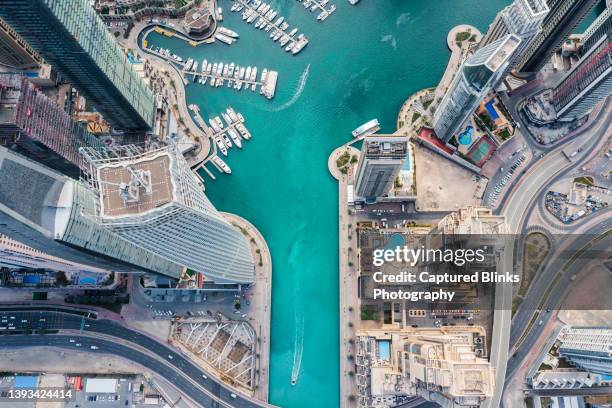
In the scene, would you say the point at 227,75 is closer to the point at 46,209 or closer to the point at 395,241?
the point at 395,241

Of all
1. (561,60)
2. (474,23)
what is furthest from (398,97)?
(561,60)

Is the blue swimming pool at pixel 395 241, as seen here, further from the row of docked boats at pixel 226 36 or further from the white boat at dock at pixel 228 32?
→ the white boat at dock at pixel 228 32

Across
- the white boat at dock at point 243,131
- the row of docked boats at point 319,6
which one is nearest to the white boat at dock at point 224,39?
the row of docked boats at point 319,6

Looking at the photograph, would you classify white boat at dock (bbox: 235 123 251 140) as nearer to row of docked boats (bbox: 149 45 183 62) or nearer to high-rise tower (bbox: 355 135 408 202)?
row of docked boats (bbox: 149 45 183 62)

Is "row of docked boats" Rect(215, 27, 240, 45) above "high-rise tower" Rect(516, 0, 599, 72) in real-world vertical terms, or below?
above

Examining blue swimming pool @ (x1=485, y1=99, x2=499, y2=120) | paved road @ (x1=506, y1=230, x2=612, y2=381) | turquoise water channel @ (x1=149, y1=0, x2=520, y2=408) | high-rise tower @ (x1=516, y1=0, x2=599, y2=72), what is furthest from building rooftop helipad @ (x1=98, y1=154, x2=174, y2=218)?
paved road @ (x1=506, y1=230, x2=612, y2=381)

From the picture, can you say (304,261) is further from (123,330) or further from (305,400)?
(123,330)
